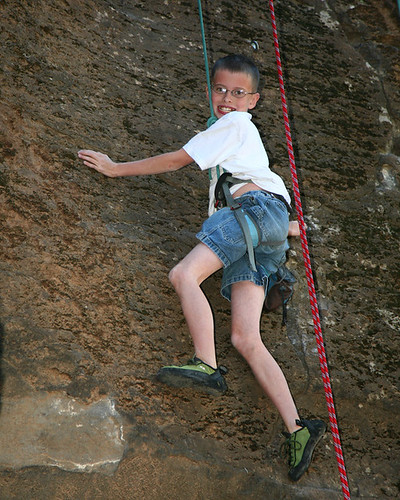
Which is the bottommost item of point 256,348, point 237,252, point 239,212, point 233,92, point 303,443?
point 303,443

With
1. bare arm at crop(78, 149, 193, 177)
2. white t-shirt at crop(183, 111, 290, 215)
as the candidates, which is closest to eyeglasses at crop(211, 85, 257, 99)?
white t-shirt at crop(183, 111, 290, 215)

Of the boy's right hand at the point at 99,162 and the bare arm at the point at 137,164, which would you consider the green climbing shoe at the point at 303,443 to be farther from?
the boy's right hand at the point at 99,162

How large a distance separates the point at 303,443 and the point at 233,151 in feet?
4.06

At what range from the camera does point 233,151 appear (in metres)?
2.78

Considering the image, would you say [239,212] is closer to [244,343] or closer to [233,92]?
[244,343]

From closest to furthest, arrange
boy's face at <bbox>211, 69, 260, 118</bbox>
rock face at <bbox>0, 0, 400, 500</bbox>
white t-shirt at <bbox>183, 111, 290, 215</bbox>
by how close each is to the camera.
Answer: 1. rock face at <bbox>0, 0, 400, 500</bbox>
2. white t-shirt at <bbox>183, 111, 290, 215</bbox>
3. boy's face at <bbox>211, 69, 260, 118</bbox>

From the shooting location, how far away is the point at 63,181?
298 centimetres

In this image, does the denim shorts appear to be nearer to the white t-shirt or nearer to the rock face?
the white t-shirt

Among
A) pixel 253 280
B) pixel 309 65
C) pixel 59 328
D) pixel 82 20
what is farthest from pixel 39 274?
pixel 309 65

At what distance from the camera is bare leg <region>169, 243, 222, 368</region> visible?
2.46 meters

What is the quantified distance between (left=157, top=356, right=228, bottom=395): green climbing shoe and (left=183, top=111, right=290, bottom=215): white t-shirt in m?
0.80

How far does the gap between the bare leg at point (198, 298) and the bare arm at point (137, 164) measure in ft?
1.39

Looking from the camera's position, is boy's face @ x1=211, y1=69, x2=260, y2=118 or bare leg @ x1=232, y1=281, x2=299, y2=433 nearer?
bare leg @ x1=232, y1=281, x2=299, y2=433

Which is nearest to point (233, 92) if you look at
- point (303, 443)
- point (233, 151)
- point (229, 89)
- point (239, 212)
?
point (229, 89)
